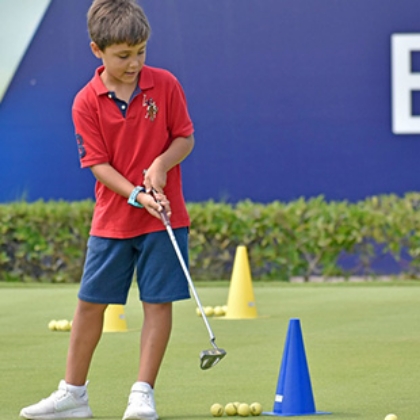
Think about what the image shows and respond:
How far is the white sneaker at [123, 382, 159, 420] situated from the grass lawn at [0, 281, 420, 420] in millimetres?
131

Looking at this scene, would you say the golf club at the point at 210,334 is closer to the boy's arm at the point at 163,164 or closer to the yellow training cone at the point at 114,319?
the boy's arm at the point at 163,164

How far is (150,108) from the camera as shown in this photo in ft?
15.2

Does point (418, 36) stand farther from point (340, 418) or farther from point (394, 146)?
point (340, 418)

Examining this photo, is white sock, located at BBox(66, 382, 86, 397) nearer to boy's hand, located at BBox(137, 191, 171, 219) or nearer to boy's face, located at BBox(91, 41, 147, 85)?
boy's hand, located at BBox(137, 191, 171, 219)

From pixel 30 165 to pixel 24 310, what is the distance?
165 inches

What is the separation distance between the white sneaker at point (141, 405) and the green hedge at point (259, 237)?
7.61 meters

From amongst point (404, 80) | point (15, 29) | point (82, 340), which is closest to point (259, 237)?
point (404, 80)

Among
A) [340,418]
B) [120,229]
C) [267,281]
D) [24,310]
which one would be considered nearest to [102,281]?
[120,229]

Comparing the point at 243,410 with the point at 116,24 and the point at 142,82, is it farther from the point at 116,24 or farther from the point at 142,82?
the point at 116,24

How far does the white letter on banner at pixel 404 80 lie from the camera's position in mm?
12938

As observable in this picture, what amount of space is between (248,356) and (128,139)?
223 centimetres

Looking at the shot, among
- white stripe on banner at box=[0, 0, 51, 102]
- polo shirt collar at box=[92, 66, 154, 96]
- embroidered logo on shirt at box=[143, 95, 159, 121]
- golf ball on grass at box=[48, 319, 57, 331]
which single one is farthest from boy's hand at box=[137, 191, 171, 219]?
white stripe on banner at box=[0, 0, 51, 102]

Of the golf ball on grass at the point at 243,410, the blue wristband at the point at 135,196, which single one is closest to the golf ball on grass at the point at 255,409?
the golf ball on grass at the point at 243,410

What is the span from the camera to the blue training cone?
4.59 m
